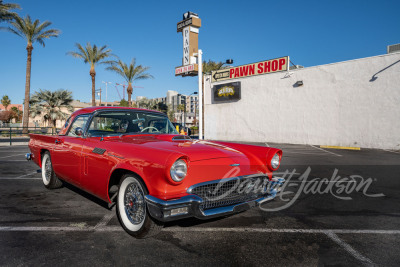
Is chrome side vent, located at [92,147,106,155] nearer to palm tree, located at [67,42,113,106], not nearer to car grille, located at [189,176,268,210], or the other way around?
car grille, located at [189,176,268,210]

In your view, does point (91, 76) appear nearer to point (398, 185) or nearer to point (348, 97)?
point (348, 97)

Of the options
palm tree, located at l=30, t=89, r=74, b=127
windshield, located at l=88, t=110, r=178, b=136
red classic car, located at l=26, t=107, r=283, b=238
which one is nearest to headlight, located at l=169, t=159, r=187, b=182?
red classic car, located at l=26, t=107, r=283, b=238

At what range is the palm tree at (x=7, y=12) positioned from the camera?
1923 cm

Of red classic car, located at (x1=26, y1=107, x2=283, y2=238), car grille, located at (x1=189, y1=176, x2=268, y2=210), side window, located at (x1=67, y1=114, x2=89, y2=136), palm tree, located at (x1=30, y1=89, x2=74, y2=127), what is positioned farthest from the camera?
palm tree, located at (x1=30, y1=89, x2=74, y2=127)

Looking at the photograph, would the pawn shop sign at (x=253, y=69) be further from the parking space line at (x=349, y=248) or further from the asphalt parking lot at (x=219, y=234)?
the parking space line at (x=349, y=248)

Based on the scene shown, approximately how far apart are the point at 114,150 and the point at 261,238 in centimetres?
195

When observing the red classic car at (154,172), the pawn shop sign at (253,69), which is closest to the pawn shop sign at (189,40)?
the pawn shop sign at (253,69)

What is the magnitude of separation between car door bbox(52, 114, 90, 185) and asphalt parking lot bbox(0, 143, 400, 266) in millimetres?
500

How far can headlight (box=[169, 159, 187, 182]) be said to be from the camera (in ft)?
8.45

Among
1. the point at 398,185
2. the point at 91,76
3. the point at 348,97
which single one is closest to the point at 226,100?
the point at 348,97

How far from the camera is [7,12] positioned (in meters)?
20.2

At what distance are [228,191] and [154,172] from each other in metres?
0.88

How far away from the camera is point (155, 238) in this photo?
9.61 feet

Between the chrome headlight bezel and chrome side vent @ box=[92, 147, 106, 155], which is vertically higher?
chrome side vent @ box=[92, 147, 106, 155]
